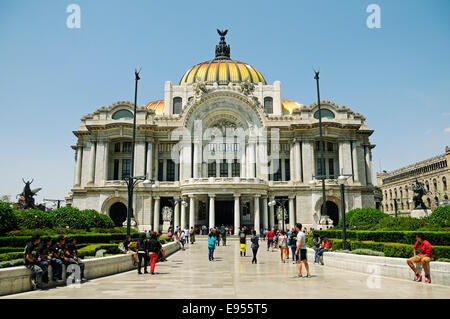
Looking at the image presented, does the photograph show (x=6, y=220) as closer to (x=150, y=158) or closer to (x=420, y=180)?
(x=150, y=158)

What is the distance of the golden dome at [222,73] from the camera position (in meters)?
66.2

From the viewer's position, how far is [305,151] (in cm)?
5238

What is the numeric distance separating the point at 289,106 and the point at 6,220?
55855 millimetres

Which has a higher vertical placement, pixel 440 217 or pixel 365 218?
pixel 440 217

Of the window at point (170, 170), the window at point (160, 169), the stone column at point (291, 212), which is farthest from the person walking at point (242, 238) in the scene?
the window at point (160, 169)

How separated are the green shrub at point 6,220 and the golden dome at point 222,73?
48899 millimetres

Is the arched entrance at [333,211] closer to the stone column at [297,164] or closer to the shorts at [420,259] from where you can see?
the stone column at [297,164]

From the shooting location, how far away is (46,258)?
38.7ft

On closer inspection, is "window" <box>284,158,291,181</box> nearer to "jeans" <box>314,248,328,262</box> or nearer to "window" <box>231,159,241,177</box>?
"window" <box>231,159,241,177</box>

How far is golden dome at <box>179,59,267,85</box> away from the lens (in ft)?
217

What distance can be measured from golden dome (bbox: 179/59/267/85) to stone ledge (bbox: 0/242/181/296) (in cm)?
5294

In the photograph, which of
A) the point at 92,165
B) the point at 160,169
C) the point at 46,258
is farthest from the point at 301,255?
the point at 92,165
